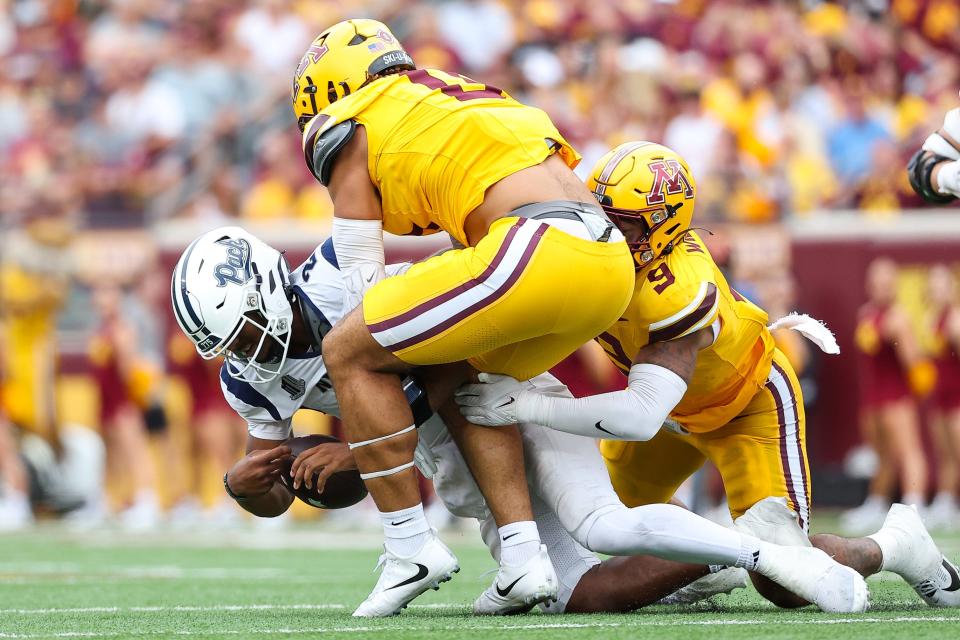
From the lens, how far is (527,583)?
154 inches

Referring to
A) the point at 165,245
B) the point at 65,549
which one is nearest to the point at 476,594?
the point at 65,549

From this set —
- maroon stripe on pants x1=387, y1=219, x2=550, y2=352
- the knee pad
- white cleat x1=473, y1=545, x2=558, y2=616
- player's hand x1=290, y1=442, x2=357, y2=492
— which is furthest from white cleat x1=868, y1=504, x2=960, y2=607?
player's hand x1=290, y1=442, x2=357, y2=492

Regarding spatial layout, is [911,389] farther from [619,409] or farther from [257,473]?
[257,473]

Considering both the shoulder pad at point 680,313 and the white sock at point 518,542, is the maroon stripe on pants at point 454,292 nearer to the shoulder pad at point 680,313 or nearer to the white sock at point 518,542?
the shoulder pad at point 680,313

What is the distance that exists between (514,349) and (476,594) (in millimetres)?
1452

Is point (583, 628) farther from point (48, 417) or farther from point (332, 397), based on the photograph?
point (48, 417)

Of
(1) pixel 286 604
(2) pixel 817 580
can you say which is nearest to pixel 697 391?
(2) pixel 817 580

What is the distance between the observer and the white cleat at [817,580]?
3826mm

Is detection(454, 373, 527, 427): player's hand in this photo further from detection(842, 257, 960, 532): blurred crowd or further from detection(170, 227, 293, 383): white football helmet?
detection(842, 257, 960, 532): blurred crowd

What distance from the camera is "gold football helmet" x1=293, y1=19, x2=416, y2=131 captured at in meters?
4.20

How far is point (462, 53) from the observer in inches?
490

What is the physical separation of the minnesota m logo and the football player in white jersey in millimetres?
605

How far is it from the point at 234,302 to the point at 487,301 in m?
0.76

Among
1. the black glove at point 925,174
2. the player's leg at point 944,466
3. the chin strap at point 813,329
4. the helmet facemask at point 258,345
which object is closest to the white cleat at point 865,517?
the player's leg at point 944,466
